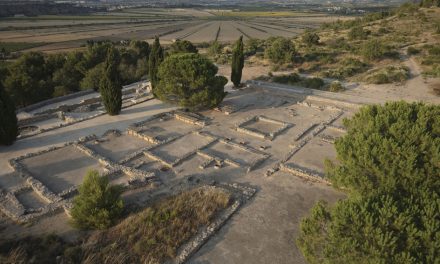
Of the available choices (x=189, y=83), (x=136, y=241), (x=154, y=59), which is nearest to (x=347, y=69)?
(x=189, y=83)

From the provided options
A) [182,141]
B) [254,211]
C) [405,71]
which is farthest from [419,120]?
[405,71]

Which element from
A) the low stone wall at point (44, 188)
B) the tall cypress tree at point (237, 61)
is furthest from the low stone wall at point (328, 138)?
the tall cypress tree at point (237, 61)

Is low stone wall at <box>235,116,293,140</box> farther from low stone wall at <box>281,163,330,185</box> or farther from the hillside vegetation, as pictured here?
the hillside vegetation

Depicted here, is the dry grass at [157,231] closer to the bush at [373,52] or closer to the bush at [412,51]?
the bush at [373,52]

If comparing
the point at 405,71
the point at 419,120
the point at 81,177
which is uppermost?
the point at 419,120

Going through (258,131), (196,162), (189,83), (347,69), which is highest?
(189,83)

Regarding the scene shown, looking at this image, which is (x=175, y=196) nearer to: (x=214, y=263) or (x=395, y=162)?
(x=214, y=263)

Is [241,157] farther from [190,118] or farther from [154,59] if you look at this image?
[154,59]
